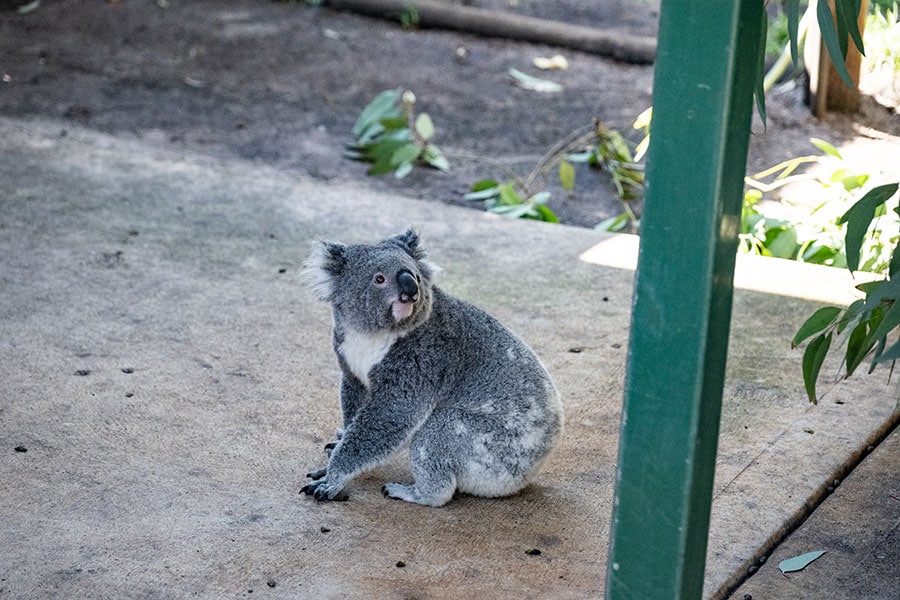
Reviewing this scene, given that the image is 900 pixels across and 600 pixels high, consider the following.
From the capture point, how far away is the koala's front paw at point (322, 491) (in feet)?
9.30

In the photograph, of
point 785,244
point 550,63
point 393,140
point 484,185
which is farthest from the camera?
point 550,63

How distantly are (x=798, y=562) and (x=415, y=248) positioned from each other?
4.17 ft

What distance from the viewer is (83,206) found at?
4.94 meters

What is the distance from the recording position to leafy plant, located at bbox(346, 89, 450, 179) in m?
6.15

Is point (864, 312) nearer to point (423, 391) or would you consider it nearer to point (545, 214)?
point (423, 391)

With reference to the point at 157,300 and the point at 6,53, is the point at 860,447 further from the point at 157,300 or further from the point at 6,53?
the point at 6,53

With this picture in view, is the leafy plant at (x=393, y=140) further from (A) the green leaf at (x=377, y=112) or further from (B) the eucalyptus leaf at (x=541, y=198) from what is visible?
(B) the eucalyptus leaf at (x=541, y=198)

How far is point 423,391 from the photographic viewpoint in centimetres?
289

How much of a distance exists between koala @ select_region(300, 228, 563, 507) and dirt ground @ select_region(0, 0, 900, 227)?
2.94 meters

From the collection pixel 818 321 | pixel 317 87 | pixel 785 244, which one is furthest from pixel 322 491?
pixel 317 87

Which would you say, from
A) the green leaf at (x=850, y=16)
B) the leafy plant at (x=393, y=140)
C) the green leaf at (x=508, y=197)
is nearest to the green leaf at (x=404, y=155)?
the leafy plant at (x=393, y=140)

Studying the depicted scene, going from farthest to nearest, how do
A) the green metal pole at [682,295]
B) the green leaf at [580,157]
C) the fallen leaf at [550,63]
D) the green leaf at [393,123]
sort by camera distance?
the fallen leaf at [550,63]
the green leaf at [580,157]
the green leaf at [393,123]
the green metal pole at [682,295]

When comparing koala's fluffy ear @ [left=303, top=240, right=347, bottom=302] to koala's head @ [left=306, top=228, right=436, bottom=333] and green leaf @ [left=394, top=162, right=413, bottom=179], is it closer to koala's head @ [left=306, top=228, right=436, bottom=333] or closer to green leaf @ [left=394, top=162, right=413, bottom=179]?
koala's head @ [left=306, top=228, right=436, bottom=333]

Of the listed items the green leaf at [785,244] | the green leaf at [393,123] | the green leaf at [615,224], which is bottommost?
the green leaf at [615,224]
